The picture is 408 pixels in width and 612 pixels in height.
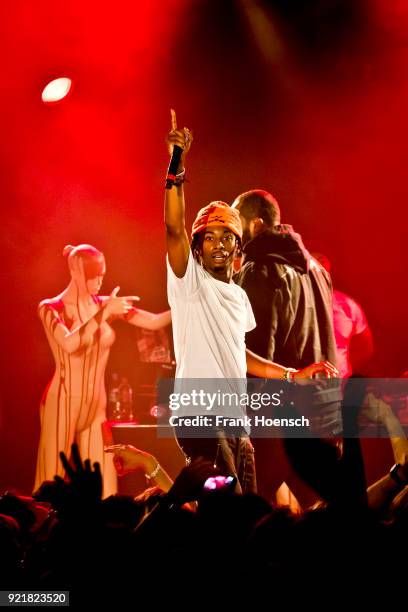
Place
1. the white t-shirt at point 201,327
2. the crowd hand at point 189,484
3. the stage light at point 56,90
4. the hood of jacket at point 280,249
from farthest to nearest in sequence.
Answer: the stage light at point 56,90
the hood of jacket at point 280,249
the white t-shirt at point 201,327
the crowd hand at point 189,484

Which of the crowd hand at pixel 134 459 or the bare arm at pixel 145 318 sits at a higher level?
the bare arm at pixel 145 318

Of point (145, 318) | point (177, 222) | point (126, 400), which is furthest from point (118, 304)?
point (177, 222)

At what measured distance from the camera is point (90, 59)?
4.91 m

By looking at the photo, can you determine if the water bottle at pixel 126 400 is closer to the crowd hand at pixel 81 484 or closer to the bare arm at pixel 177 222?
the bare arm at pixel 177 222

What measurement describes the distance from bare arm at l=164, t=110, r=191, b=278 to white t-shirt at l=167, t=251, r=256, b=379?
0.26 feet

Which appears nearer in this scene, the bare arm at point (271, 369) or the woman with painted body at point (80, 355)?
the bare arm at point (271, 369)

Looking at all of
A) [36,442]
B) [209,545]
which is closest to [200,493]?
[209,545]

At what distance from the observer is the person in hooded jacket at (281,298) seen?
446cm

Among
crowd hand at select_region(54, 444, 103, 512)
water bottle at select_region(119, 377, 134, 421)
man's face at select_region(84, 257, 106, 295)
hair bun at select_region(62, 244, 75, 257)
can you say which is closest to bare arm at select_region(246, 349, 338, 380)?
water bottle at select_region(119, 377, 134, 421)

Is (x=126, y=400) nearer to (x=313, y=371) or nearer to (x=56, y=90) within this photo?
(x=313, y=371)

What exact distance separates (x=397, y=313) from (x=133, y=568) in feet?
12.2

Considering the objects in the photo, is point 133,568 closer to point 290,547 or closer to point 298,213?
point 290,547

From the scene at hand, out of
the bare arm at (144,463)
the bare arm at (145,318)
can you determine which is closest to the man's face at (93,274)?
the bare arm at (145,318)

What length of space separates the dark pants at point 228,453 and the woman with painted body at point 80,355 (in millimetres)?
1439
